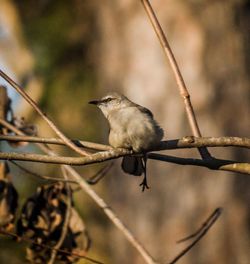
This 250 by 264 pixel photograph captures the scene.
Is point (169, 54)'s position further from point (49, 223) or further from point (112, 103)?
point (49, 223)

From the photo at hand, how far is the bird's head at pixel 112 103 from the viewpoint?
369cm

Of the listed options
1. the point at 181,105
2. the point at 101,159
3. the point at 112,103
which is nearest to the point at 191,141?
the point at 101,159

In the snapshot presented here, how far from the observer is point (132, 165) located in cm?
344

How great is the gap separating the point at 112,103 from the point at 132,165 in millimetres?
536

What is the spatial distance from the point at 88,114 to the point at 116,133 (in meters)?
6.35

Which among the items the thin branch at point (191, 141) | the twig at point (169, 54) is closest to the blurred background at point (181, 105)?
the twig at point (169, 54)

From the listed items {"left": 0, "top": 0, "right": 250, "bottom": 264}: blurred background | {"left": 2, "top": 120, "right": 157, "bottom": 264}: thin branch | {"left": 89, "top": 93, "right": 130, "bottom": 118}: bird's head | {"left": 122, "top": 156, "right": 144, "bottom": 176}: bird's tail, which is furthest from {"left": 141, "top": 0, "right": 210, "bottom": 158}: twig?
{"left": 0, "top": 0, "right": 250, "bottom": 264}: blurred background

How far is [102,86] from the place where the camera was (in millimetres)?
6906

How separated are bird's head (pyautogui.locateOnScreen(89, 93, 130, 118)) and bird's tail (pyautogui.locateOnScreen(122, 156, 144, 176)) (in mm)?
298

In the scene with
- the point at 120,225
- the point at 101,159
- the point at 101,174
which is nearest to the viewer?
the point at 101,159

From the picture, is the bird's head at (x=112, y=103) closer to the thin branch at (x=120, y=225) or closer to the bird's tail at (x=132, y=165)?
the bird's tail at (x=132, y=165)

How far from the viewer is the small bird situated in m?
2.96

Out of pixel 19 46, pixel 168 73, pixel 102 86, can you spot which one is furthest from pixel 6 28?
pixel 168 73

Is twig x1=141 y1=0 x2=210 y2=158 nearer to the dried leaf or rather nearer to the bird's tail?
the bird's tail
